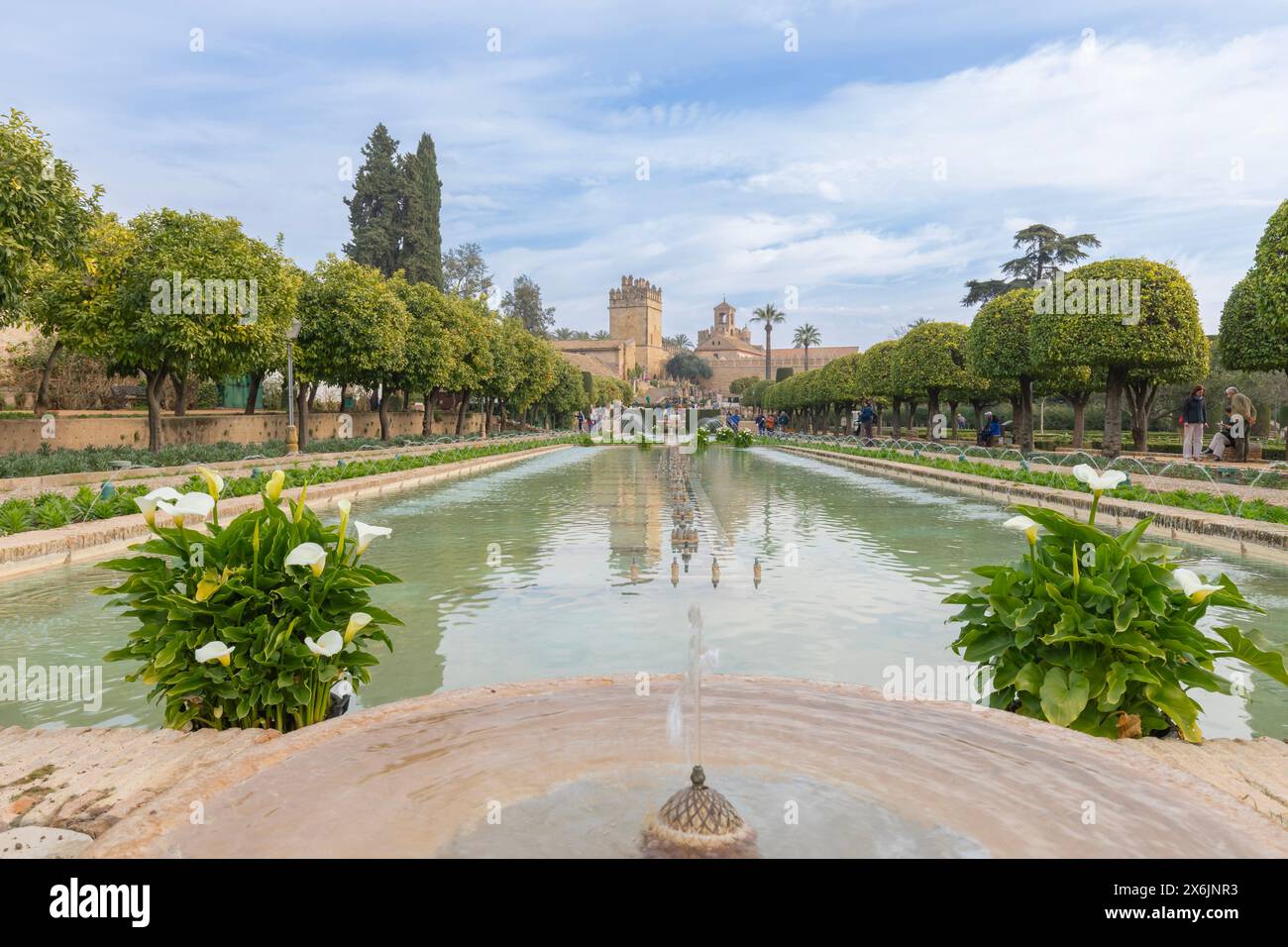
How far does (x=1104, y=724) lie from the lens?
11.2 feet

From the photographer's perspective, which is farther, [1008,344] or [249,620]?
[1008,344]

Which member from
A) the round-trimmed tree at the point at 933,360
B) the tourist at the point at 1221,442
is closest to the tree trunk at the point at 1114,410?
the tourist at the point at 1221,442

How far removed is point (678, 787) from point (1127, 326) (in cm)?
2169

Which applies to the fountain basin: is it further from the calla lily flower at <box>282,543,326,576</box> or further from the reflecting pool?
the calla lily flower at <box>282,543,326,576</box>

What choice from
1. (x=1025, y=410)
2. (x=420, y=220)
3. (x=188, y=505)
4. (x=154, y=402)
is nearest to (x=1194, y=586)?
(x=188, y=505)

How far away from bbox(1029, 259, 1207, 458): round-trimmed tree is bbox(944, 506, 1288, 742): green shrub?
19658mm

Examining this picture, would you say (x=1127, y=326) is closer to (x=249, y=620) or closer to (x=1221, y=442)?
(x=1221, y=442)

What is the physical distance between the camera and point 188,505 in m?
3.53

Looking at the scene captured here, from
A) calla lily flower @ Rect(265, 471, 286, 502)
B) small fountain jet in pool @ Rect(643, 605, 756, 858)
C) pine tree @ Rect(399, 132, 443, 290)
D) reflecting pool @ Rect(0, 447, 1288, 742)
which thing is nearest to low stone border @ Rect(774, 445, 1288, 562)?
reflecting pool @ Rect(0, 447, 1288, 742)

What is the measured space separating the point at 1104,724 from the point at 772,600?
3.72 m

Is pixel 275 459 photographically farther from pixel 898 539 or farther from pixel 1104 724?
pixel 1104 724
